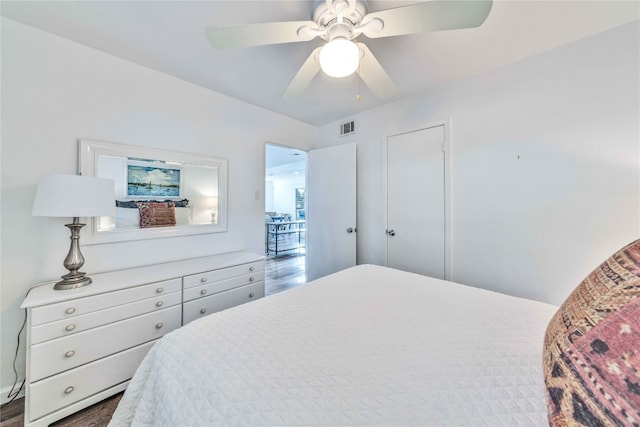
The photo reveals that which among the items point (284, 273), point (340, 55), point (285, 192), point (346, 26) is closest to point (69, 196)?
point (340, 55)

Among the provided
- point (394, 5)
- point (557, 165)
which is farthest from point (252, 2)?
point (557, 165)

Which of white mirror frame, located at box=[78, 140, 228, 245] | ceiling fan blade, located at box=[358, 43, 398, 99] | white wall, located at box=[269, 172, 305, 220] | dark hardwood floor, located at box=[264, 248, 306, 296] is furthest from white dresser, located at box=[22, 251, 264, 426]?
white wall, located at box=[269, 172, 305, 220]

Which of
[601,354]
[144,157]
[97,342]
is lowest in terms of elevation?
[97,342]

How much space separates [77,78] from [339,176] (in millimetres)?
2502

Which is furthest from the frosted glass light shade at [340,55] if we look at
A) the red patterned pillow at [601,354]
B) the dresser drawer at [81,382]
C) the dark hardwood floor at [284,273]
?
the dark hardwood floor at [284,273]

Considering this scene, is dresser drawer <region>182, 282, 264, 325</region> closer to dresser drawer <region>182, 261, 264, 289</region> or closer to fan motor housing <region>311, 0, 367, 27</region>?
dresser drawer <region>182, 261, 264, 289</region>

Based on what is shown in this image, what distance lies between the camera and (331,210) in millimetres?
3258

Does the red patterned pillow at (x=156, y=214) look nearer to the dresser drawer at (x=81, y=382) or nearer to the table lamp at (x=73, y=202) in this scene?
the table lamp at (x=73, y=202)

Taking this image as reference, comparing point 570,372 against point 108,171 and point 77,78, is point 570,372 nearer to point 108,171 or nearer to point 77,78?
point 108,171

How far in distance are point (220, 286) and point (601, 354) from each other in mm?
2193

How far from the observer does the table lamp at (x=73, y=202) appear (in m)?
1.41

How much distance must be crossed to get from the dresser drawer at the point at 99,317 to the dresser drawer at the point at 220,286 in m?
0.08

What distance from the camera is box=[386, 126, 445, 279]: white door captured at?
243cm

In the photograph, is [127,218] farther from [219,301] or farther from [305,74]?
[305,74]
